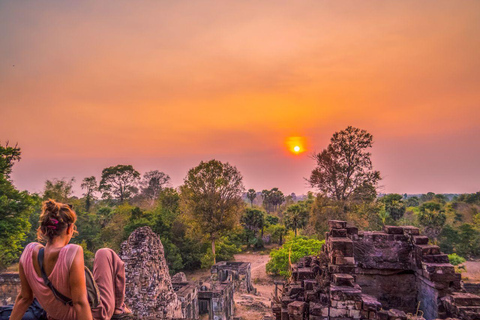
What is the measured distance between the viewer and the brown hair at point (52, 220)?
283cm

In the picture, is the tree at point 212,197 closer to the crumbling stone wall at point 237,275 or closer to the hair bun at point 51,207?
the crumbling stone wall at point 237,275

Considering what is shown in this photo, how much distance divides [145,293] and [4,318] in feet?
14.5

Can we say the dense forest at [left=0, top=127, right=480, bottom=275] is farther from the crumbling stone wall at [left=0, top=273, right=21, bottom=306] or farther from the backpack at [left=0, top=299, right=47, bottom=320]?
the backpack at [left=0, top=299, right=47, bottom=320]

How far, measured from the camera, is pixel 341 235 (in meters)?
6.50

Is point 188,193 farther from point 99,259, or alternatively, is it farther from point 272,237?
point 99,259

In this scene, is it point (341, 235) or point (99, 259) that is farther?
point (341, 235)

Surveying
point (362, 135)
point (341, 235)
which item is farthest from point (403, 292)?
point (362, 135)

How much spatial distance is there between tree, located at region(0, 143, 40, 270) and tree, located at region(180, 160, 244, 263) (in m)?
12.1

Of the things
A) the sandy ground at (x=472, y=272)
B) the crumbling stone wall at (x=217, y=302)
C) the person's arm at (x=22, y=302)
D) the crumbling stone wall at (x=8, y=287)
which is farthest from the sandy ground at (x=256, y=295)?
the sandy ground at (x=472, y=272)

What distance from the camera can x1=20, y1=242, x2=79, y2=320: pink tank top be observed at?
2789 mm

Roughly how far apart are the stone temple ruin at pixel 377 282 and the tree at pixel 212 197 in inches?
788

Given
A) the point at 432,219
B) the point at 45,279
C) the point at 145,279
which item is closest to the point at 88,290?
the point at 45,279

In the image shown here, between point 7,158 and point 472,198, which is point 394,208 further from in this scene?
point 7,158

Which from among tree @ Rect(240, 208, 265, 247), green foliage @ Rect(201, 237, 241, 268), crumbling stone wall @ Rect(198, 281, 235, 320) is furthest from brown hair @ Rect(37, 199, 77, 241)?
tree @ Rect(240, 208, 265, 247)
